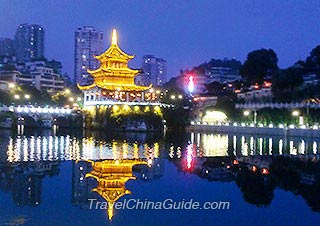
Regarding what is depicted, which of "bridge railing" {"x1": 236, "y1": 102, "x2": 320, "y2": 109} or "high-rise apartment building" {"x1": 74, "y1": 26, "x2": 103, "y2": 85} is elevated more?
"high-rise apartment building" {"x1": 74, "y1": 26, "x2": 103, "y2": 85}

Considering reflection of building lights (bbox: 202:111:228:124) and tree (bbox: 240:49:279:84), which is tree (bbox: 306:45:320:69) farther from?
reflection of building lights (bbox: 202:111:228:124)

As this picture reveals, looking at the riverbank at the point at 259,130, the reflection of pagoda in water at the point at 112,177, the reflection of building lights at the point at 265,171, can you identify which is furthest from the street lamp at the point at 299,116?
the reflection of pagoda in water at the point at 112,177

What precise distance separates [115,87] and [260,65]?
960 inches

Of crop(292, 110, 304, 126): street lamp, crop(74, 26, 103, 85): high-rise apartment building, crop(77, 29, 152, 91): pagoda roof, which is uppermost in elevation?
crop(74, 26, 103, 85): high-rise apartment building

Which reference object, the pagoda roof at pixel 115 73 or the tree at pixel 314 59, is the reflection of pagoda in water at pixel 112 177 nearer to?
the pagoda roof at pixel 115 73

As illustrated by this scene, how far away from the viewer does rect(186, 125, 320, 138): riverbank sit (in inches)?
1689

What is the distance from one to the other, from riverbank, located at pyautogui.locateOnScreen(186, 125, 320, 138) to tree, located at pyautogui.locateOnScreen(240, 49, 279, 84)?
14031mm

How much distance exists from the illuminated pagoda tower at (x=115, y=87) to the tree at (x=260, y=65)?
19.0 m

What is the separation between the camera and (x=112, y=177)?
52.2 ft

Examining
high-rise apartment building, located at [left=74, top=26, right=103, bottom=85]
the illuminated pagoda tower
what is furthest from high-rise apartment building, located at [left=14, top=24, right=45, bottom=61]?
the illuminated pagoda tower

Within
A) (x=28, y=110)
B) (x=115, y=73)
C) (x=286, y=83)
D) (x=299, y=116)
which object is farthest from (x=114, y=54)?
(x=299, y=116)

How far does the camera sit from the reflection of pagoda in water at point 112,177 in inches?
511

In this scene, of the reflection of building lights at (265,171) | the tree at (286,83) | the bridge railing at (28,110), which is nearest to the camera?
the reflection of building lights at (265,171)

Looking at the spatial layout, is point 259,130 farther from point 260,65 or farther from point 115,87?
point 260,65
